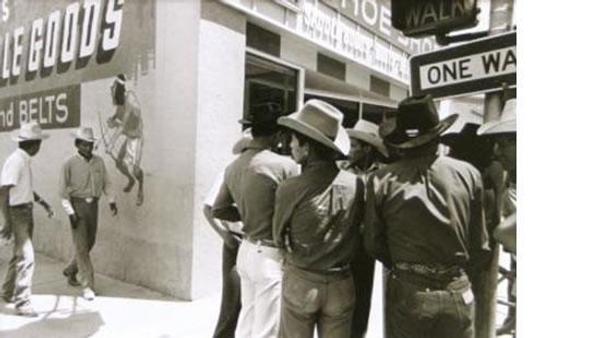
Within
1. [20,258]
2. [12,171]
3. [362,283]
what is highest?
[12,171]

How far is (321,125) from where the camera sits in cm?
202

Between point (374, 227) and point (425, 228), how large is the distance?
0.19 m

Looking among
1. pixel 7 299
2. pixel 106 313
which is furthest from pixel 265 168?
pixel 7 299

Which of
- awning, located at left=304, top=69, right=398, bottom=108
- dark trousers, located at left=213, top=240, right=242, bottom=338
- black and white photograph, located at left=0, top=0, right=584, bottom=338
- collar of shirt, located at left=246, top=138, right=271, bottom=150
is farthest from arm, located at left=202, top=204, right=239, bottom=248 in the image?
awning, located at left=304, top=69, right=398, bottom=108

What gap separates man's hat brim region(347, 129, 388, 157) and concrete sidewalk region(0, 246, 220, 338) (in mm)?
1641

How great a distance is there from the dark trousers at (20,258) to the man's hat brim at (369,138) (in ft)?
7.64

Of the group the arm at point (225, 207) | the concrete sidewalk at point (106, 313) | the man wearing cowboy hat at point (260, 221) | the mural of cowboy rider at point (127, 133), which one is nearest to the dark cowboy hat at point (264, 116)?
the man wearing cowboy hat at point (260, 221)

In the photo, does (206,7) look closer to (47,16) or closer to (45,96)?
(47,16)

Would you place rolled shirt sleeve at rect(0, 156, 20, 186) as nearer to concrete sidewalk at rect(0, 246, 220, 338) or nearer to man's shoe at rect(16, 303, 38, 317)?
concrete sidewalk at rect(0, 246, 220, 338)

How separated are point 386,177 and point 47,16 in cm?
331

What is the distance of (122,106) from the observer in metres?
Result: 3.93

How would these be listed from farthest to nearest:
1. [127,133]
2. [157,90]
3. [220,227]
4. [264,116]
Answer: [127,133] → [157,90] → [220,227] → [264,116]

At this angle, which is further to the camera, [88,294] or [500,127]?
[88,294]

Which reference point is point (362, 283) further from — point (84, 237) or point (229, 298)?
point (84, 237)
